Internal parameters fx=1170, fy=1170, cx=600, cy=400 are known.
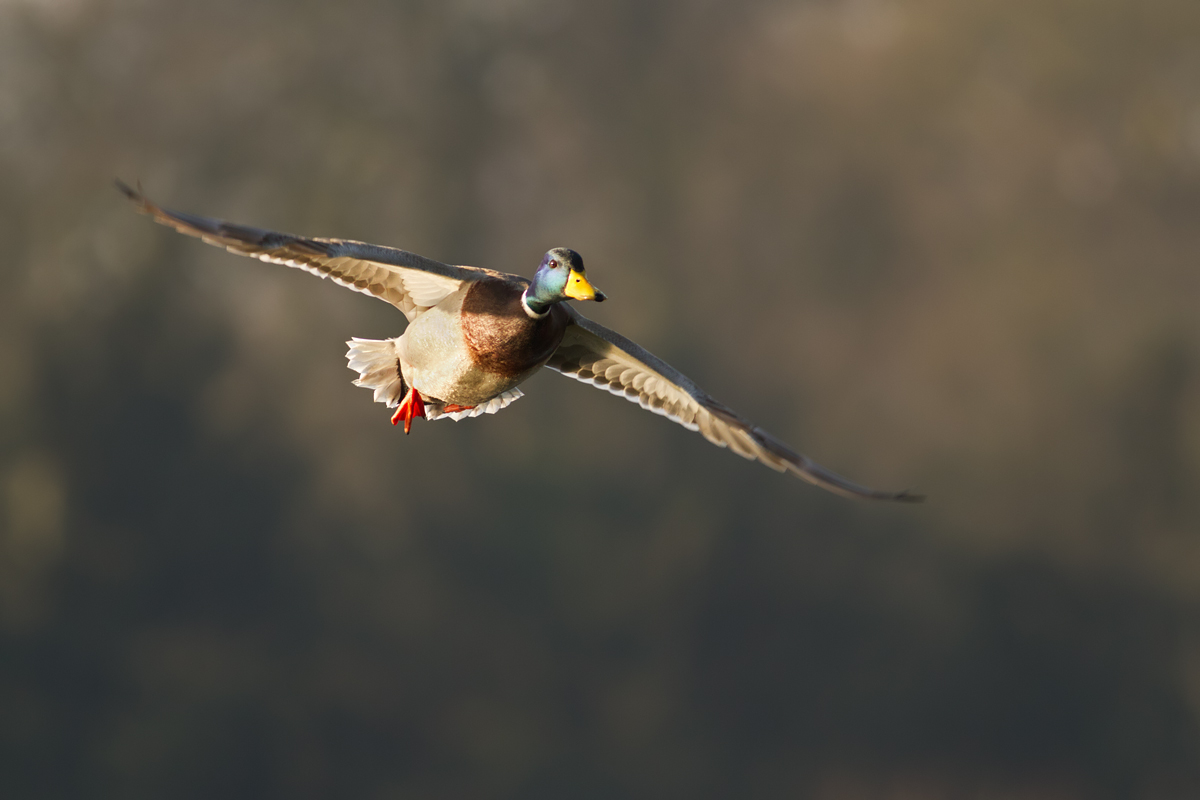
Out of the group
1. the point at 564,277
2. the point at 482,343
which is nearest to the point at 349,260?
the point at 482,343

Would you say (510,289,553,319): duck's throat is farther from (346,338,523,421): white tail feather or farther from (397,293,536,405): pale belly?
(346,338,523,421): white tail feather

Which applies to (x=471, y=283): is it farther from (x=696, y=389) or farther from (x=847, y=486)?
(x=847, y=486)

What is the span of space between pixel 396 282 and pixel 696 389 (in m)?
4.64

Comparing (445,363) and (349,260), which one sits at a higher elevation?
(349,260)

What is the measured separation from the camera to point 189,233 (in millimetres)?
13695

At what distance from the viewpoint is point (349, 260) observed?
52.6 feet

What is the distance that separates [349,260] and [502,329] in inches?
99.5

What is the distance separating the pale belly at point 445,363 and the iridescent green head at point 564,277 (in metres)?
1.59

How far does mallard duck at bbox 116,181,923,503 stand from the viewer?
14555 mm

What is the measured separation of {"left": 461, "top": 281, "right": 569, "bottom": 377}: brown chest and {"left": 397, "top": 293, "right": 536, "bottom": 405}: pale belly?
0.16 meters

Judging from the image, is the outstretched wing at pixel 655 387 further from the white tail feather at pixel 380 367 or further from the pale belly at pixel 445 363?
the white tail feather at pixel 380 367

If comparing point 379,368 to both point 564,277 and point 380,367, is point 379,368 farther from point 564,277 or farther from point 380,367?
point 564,277

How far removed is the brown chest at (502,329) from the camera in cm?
1521

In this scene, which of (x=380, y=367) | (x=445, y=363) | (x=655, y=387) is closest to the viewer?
(x=445, y=363)
